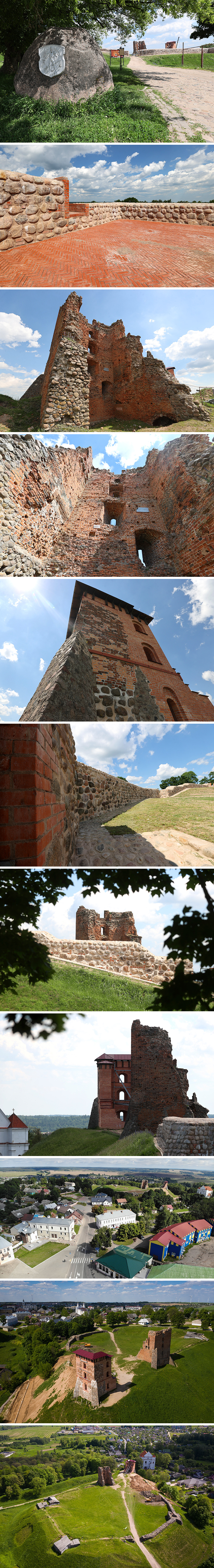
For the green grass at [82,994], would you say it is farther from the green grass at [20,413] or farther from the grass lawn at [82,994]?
the green grass at [20,413]

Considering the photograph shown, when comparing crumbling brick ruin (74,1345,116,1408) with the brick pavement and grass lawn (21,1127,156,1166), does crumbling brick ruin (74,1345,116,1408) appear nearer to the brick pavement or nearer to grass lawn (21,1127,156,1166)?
grass lawn (21,1127,156,1166)

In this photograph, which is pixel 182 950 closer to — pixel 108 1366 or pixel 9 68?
pixel 108 1366

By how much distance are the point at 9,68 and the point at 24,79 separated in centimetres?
27

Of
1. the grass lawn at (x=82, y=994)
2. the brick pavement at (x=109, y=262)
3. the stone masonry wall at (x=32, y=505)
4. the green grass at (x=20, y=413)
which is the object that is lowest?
the grass lawn at (x=82, y=994)

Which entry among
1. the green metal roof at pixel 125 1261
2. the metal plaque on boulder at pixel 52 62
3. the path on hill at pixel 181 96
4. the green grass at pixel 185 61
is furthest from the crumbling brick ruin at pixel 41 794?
the green grass at pixel 185 61

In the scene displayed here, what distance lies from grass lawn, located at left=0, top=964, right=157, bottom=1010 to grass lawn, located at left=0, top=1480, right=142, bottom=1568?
3715mm

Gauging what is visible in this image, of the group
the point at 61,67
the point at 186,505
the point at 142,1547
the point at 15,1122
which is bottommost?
the point at 142,1547

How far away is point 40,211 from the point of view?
5.38 m

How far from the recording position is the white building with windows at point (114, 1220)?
5586mm

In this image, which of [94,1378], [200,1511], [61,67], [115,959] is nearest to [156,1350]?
[94,1378]

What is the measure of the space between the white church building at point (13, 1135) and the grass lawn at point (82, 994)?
47.2 inches

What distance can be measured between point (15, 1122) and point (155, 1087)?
1.42 m

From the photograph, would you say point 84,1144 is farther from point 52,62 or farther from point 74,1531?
point 52,62

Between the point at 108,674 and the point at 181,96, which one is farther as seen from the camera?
the point at 181,96
